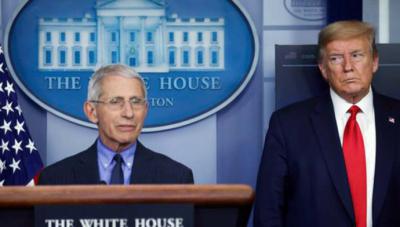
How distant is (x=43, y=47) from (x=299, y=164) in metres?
1.53

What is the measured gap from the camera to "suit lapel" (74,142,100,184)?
→ 68.4 inches

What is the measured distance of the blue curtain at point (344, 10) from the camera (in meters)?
3.18

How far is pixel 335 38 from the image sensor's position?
7.87 feet

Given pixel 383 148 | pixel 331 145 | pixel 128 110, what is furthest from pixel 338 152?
pixel 128 110


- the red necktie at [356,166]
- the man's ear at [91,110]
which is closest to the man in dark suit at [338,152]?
the red necktie at [356,166]

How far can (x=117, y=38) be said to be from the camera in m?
3.32

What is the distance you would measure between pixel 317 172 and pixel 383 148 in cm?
23

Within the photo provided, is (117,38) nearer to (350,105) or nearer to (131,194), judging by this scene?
(350,105)

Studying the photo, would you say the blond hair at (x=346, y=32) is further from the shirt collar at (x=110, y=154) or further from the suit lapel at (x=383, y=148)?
the shirt collar at (x=110, y=154)

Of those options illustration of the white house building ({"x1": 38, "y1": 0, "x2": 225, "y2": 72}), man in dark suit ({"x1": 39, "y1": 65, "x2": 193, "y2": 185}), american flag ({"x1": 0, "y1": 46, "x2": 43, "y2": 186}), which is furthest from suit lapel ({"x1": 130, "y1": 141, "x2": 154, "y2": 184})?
illustration of the white house building ({"x1": 38, "y1": 0, "x2": 225, "y2": 72})

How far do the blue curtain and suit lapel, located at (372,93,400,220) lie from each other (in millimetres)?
862

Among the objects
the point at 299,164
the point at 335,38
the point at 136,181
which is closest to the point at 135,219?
the point at 136,181

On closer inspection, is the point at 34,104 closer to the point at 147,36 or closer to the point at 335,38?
the point at 147,36

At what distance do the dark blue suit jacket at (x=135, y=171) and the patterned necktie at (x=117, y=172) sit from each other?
3 centimetres
